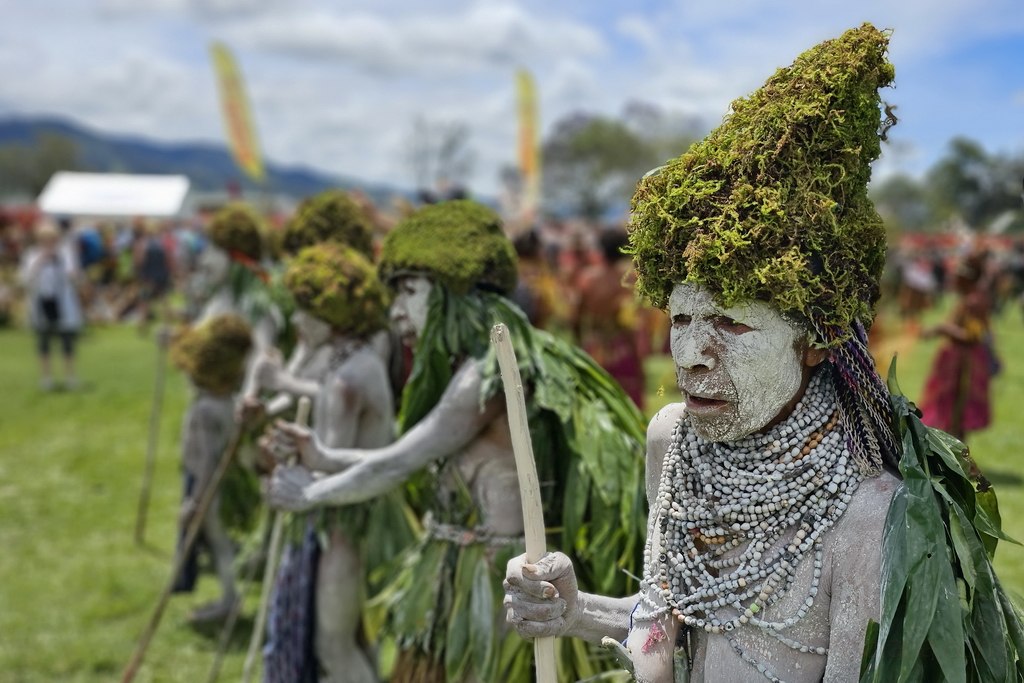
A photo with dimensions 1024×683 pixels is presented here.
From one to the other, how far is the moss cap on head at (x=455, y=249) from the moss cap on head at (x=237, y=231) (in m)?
3.07

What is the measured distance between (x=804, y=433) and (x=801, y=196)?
0.47 meters

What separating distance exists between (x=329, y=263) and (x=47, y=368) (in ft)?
34.2

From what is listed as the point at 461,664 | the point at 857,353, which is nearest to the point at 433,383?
the point at 461,664

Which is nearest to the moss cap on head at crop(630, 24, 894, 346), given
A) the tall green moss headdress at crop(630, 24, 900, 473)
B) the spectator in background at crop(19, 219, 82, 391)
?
the tall green moss headdress at crop(630, 24, 900, 473)

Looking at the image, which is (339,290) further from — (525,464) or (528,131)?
(528,131)

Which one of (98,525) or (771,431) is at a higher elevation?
(771,431)

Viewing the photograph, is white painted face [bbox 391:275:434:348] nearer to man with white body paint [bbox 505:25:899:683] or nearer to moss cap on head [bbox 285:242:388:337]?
moss cap on head [bbox 285:242:388:337]

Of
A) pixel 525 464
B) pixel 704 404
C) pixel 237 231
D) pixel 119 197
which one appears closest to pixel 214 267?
pixel 237 231

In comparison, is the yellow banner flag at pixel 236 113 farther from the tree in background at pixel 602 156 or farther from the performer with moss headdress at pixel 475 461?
the tree in background at pixel 602 156

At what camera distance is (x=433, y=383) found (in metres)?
3.36

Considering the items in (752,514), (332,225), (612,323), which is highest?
(332,225)

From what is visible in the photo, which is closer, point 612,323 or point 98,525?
point 98,525

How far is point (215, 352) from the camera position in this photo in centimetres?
530

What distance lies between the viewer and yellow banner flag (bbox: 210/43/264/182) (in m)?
17.6
